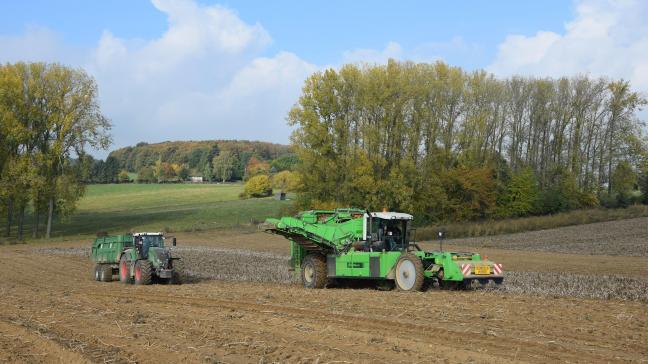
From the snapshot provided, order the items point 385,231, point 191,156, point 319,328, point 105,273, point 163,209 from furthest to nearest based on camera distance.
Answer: point 191,156 < point 163,209 < point 105,273 < point 385,231 < point 319,328

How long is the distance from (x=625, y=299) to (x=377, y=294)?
6032 mm

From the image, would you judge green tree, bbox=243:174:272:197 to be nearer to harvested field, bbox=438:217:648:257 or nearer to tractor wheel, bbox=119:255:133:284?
harvested field, bbox=438:217:648:257

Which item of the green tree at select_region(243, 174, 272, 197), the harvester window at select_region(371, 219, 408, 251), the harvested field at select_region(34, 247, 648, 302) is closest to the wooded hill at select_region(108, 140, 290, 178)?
the green tree at select_region(243, 174, 272, 197)

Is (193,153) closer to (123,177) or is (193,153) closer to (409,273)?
(123,177)

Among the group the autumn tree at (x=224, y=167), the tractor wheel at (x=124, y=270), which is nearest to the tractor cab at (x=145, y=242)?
the tractor wheel at (x=124, y=270)

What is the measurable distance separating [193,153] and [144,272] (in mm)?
108740

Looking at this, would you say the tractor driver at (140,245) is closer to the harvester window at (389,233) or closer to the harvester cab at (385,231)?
the harvester cab at (385,231)

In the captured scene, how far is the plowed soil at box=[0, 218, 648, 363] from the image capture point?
31.4 feet

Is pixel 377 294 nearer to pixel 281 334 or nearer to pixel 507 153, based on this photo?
pixel 281 334

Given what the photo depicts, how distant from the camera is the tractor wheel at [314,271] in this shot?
20641mm

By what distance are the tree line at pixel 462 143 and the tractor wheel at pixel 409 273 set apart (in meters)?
33.3

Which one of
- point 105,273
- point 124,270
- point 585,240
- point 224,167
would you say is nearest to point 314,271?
point 124,270

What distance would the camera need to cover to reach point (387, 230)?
65.9 feet

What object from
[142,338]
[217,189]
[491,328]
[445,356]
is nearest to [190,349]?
[142,338]
